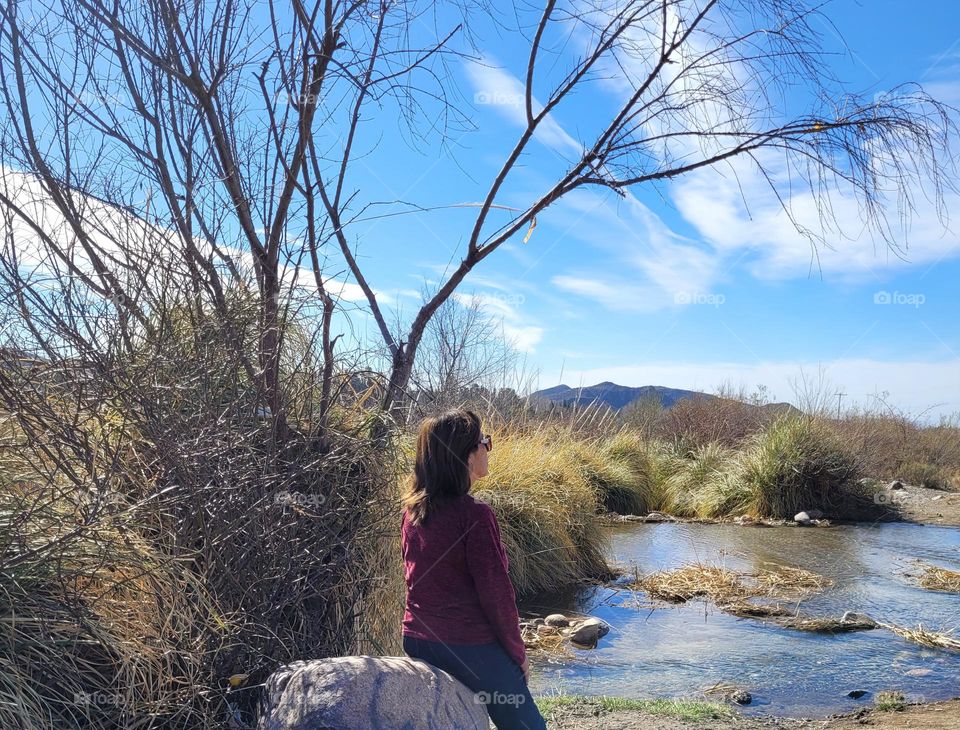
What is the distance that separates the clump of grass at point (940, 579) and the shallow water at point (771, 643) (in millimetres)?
184

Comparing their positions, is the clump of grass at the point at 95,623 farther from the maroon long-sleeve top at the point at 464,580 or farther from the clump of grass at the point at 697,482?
the clump of grass at the point at 697,482

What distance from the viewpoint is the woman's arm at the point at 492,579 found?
9.43ft

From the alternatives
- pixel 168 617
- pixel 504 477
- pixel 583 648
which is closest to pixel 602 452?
pixel 504 477

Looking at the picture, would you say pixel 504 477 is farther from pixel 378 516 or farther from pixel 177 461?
pixel 177 461

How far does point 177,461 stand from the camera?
3.25m

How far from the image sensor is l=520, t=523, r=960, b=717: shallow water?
570 cm

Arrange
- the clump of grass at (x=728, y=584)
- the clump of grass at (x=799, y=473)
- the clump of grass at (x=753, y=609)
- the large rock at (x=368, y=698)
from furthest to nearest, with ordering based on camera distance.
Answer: the clump of grass at (x=799, y=473)
the clump of grass at (x=728, y=584)
the clump of grass at (x=753, y=609)
the large rock at (x=368, y=698)

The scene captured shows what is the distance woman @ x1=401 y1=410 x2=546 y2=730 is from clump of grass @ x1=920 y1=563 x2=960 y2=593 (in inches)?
303

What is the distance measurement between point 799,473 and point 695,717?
1043 centimetres

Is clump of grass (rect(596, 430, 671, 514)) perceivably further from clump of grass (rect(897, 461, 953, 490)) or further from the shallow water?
clump of grass (rect(897, 461, 953, 490))

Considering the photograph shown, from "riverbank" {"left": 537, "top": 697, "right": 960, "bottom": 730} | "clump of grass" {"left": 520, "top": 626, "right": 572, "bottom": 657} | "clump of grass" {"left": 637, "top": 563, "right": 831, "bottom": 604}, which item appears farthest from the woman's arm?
"clump of grass" {"left": 637, "top": 563, "right": 831, "bottom": 604}

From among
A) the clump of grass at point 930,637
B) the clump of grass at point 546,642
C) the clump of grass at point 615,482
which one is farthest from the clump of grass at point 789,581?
the clump of grass at point 615,482

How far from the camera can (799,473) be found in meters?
14.3

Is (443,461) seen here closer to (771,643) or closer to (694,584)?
(771,643)
